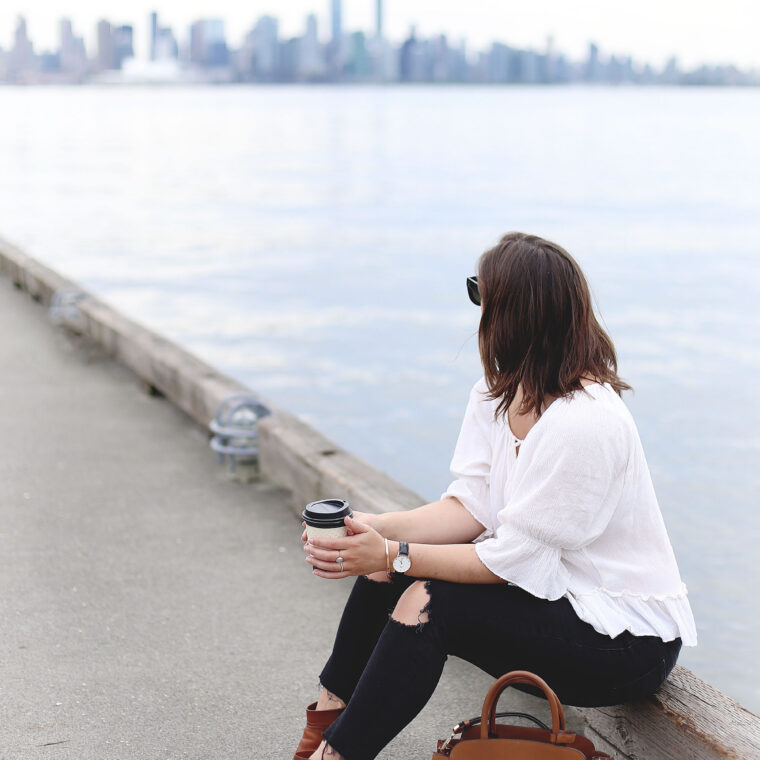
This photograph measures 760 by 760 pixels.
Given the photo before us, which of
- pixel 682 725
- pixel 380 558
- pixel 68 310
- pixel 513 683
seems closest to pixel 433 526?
pixel 380 558

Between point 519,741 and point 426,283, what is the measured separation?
17.8m

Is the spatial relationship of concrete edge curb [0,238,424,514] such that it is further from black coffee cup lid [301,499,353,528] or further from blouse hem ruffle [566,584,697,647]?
blouse hem ruffle [566,584,697,647]

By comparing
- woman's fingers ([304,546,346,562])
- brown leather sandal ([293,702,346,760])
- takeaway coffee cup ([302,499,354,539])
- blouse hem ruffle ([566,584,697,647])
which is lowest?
brown leather sandal ([293,702,346,760])

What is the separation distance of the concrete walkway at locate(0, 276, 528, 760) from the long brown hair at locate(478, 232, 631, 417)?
3.60 feet

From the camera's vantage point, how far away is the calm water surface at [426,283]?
9.27 m

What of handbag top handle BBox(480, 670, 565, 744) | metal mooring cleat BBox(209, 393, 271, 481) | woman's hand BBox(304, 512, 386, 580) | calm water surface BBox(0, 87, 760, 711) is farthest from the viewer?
calm water surface BBox(0, 87, 760, 711)

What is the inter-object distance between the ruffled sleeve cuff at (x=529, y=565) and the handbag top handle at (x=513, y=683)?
17 cm

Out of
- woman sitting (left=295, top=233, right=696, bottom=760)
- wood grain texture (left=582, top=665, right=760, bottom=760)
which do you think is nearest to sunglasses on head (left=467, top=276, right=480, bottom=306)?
woman sitting (left=295, top=233, right=696, bottom=760)

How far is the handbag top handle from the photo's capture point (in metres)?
2.06

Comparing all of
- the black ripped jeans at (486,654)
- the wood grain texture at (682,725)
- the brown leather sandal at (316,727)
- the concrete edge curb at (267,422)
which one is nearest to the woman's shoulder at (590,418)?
the black ripped jeans at (486,654)

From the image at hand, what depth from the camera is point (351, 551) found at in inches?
89.8

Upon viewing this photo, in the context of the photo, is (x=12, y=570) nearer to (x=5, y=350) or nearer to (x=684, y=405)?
(x=5, y=350)

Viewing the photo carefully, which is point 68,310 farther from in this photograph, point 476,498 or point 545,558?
point 545,558

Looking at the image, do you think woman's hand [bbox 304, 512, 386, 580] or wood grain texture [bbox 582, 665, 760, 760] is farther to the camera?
woman's hand [bbox 304, 512, 386, 580]
